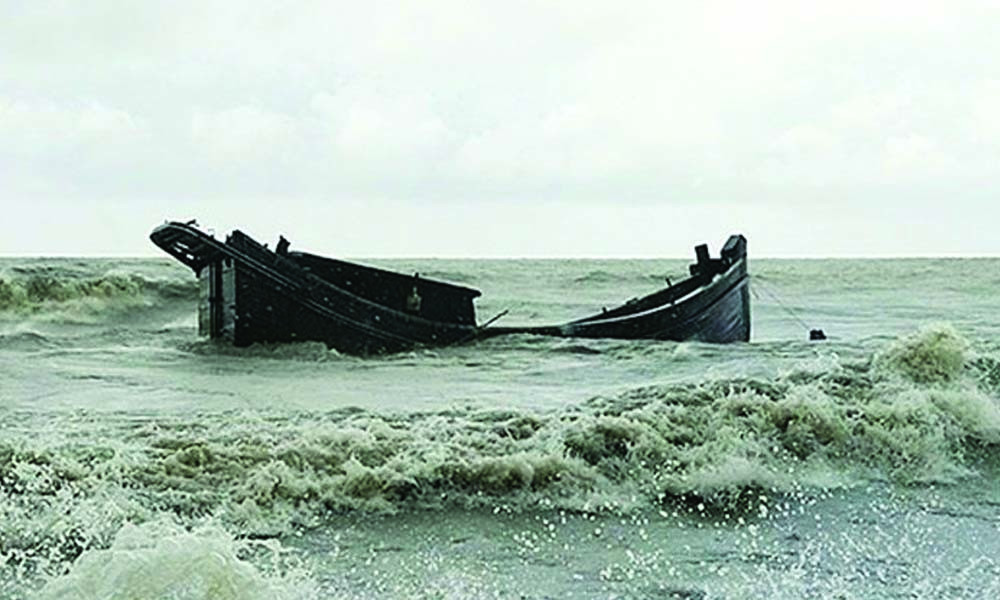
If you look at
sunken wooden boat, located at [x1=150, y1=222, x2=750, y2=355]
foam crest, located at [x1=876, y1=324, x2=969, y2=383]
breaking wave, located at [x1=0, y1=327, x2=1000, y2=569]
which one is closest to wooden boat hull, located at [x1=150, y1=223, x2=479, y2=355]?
sunken wooden boat, located at [x1=150, y1=222, x2=750, y2=355]

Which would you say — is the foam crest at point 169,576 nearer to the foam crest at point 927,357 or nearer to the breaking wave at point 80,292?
the foam crest at point 927,357

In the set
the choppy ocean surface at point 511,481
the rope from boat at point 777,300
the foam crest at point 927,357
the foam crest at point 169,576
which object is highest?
the foam crest at point 927,357

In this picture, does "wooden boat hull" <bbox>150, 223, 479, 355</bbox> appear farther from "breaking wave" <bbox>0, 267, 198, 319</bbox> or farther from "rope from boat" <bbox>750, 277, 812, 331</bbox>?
"breaking wave" <bbox>0, 267, 198, 319</bbox>

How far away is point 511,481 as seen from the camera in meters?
6.19

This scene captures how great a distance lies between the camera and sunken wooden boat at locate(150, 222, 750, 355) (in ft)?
42.9

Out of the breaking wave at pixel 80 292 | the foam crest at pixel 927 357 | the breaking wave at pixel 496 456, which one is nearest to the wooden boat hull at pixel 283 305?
the breaking wave at pixel 496 456

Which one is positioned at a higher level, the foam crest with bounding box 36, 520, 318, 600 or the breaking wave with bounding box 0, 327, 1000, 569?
the foam crest with bounding box 36, 520, 318, 600

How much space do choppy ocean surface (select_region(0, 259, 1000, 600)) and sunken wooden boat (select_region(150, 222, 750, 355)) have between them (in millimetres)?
1548

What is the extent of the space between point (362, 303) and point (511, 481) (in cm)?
748

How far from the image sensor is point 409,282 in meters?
14.1

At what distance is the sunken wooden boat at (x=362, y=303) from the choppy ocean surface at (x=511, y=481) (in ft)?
5.08

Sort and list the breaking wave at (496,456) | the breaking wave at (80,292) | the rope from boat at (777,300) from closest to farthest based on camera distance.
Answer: the breaking wave at (496,456)
the rope from boat at (777,300)
the breaking wave at (80,292)

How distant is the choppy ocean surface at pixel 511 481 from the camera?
4523 mm

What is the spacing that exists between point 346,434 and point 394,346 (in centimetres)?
688
